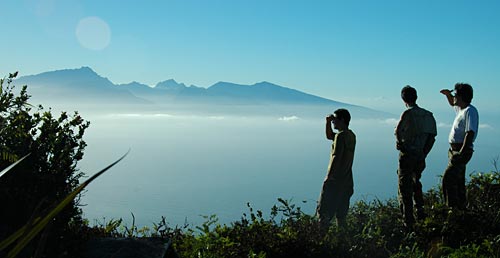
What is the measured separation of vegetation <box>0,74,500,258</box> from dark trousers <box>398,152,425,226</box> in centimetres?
22

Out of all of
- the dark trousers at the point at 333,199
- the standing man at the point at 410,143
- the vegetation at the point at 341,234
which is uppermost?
the standing man at the point at 410,143

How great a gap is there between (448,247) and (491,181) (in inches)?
123

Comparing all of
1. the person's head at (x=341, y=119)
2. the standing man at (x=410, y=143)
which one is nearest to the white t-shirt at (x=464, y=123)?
the standing man at (x=410, y=143)

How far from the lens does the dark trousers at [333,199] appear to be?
307 inches

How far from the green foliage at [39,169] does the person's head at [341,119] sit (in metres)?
3.84

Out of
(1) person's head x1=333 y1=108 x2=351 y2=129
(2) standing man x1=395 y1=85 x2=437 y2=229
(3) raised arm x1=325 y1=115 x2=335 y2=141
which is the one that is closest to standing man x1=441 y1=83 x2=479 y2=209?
(2) standing man x1=395 y1=85 x2=437 y2=229

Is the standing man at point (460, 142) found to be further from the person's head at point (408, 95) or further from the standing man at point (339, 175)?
the standing man at point (339, 175)

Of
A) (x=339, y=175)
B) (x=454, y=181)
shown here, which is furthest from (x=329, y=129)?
(x=454, y=181)

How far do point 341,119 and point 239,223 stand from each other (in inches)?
89.6

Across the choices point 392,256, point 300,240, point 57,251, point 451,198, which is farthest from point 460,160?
point 57,251

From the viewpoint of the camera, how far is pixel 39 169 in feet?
17.6

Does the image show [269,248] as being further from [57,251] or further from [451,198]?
[451,198]

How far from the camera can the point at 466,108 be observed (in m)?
7.89

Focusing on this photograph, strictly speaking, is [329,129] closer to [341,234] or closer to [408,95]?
[408,95]
